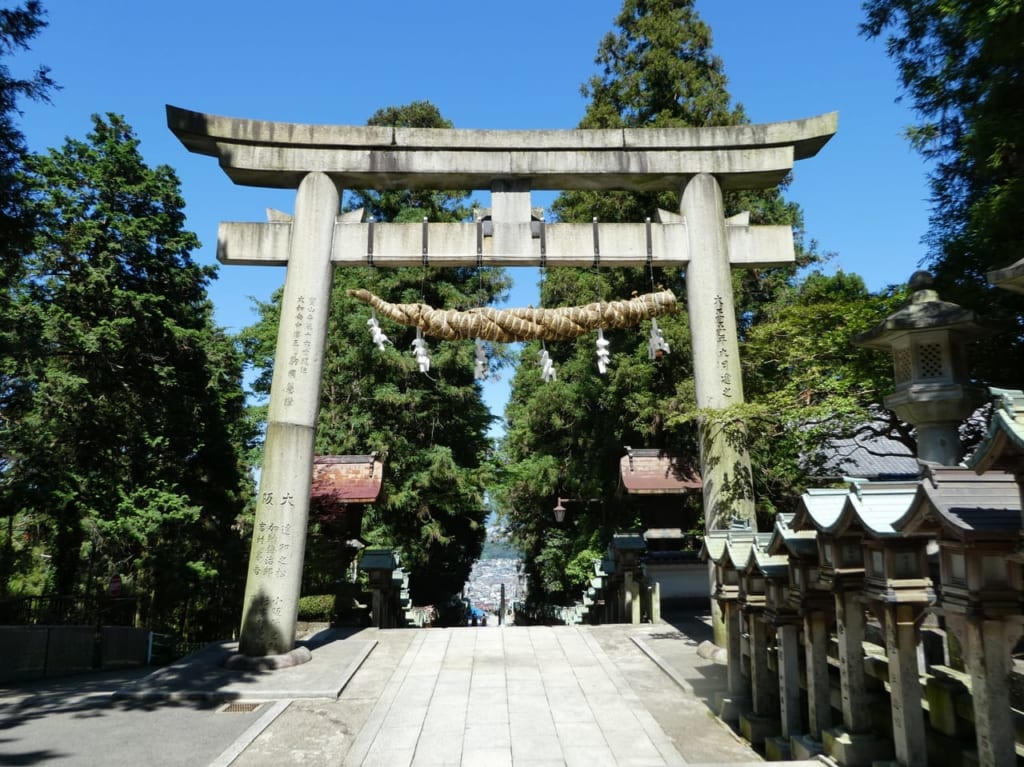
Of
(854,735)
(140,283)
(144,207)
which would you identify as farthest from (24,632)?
(854,735)

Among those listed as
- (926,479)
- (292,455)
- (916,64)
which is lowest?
(926,479)

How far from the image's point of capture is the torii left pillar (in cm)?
931

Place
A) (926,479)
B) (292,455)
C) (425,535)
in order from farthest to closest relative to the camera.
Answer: (425,535) → (292,455) → (926,479)

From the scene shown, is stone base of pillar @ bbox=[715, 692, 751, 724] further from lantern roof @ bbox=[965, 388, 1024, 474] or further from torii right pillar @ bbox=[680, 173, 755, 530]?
lantern roof @ bbox=[965, 388, 1024, 474]

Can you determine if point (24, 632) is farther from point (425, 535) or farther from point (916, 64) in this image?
point (916, 64)

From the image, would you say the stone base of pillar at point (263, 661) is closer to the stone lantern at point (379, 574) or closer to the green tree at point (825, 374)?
the stone lantern at point (379, 574)

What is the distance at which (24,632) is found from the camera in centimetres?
1027

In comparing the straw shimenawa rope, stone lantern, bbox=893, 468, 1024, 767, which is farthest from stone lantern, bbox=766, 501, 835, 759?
the straw shimenawa rope

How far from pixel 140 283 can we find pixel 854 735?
16.6 metres

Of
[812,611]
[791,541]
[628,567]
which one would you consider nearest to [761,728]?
[812,611]

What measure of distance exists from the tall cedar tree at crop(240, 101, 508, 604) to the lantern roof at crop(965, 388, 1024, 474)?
16.4m

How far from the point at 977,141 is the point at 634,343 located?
407 inches

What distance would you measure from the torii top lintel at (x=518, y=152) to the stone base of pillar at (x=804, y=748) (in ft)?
26.4

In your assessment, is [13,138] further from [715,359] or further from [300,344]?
[715,359]
